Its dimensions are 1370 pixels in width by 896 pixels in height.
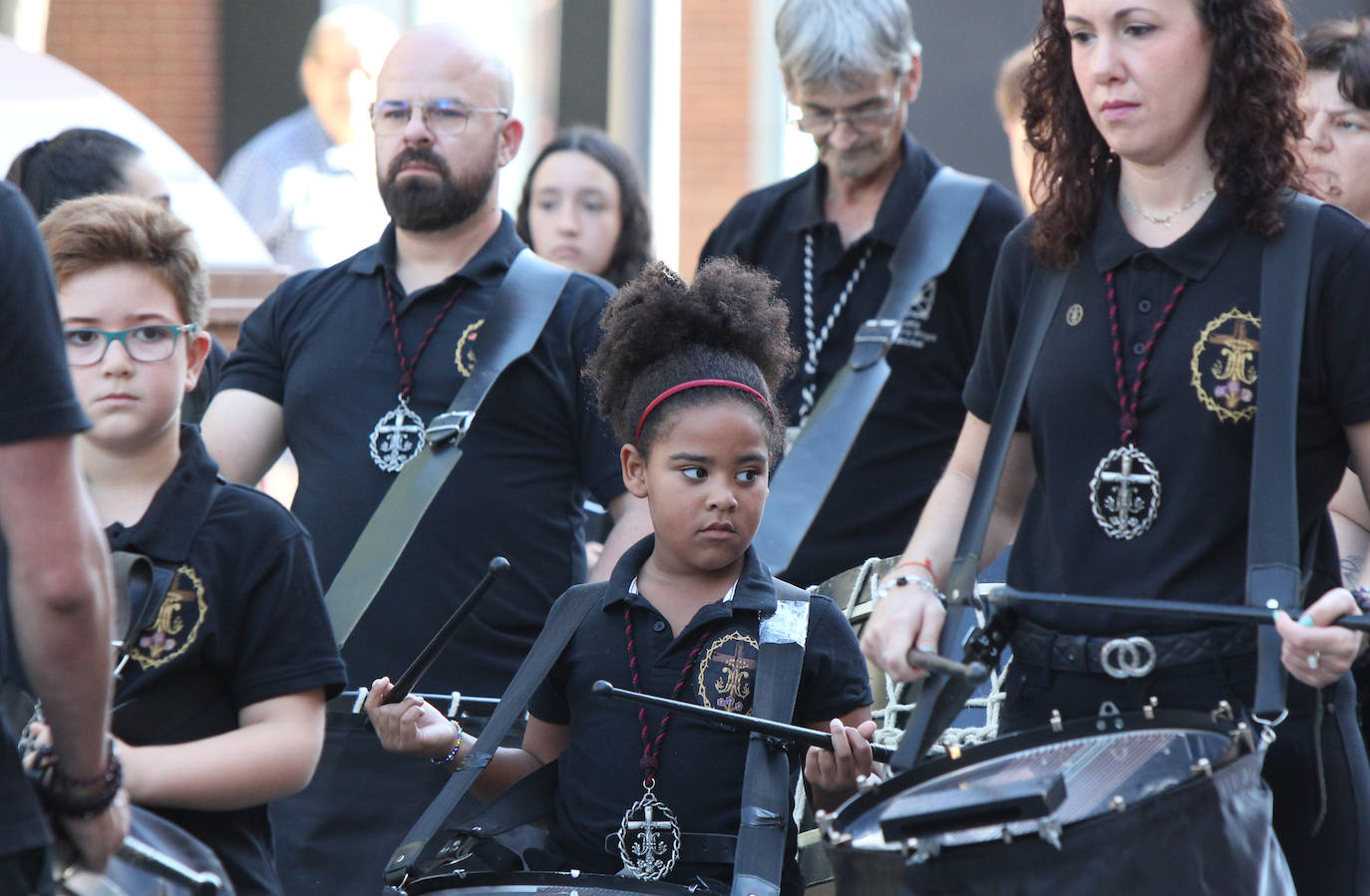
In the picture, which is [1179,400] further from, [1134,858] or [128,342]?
[128,342]

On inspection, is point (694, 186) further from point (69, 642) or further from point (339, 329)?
point (69, 642)

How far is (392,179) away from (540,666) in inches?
58.7

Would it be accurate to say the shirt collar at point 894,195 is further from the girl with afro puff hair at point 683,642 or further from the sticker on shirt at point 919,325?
the girl with afro puff hair at point 683,642

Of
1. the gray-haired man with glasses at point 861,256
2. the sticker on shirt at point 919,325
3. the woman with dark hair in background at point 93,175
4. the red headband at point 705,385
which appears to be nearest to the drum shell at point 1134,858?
the red headband at point 705,385

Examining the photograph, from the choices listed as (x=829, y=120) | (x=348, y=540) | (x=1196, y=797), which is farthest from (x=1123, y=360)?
(x=829, y=120)

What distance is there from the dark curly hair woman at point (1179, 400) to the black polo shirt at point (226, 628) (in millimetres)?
833

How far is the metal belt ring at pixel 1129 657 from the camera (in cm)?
258

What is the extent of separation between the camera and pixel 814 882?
3096mm

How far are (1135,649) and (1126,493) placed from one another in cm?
23

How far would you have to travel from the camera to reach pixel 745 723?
99.7 inches

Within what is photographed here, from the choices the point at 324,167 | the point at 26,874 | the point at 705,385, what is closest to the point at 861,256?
the point at 705,385

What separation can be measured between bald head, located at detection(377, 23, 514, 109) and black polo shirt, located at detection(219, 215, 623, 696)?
364 millimetres

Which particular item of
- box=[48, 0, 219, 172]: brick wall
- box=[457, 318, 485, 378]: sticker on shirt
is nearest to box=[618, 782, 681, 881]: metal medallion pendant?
box=[457, 318, 485, 378]: sticker on shirt

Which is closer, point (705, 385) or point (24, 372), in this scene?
point (24, 372)
